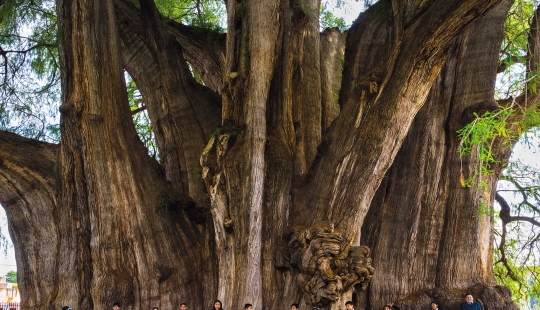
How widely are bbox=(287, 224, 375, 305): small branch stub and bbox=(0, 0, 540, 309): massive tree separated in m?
0.01

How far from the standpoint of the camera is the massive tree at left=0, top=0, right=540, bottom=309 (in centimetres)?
593

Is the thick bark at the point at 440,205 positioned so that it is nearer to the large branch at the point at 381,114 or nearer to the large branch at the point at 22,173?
the large branch at the point at 381,114

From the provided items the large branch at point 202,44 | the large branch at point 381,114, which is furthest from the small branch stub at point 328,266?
the large branch at point 202,44

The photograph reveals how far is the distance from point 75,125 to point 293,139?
97.2 inches

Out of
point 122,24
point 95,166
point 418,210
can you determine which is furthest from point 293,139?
point 122,24

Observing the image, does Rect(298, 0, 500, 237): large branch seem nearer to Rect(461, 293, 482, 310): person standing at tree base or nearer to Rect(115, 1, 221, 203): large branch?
Rect(461, 293, 482, 310): person standing at tree base

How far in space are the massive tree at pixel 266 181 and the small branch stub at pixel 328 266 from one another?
→ 0.01 meters

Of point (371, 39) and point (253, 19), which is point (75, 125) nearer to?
point (253, 19)

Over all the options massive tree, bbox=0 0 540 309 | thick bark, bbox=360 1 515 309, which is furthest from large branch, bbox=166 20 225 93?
thick bark, bbox=360 1 515 309

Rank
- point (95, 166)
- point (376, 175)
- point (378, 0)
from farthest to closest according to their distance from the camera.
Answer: point (378, 0), point (95, 166), point (376, 175)

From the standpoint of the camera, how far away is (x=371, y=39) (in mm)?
8000

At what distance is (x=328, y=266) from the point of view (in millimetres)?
5523

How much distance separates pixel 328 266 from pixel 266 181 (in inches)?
52.8

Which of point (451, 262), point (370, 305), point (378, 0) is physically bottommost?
point (370, 305)
